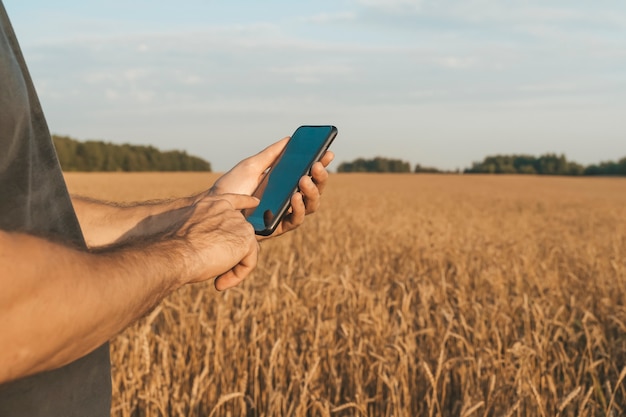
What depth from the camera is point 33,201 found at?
1133mm

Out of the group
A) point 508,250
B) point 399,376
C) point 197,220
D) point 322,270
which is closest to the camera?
point 197,220

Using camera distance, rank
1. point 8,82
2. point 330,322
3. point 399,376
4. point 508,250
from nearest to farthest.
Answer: point 8,82 < point 399,376 < point 330,322 < point 508,250

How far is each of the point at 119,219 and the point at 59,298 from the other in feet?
2.94

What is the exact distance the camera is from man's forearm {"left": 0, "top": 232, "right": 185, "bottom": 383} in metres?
0.84

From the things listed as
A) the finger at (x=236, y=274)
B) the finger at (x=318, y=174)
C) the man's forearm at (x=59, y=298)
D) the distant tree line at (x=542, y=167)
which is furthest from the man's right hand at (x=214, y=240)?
the distant tree line at (x=542, y=167)

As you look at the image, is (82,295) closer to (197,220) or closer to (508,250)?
(197,220)

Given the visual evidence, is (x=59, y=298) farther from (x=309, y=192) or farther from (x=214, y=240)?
(x=309, y=192)

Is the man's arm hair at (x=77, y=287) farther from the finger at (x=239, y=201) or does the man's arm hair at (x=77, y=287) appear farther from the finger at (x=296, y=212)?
the finger at (x=296, y=212)

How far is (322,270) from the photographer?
6402 millimetres

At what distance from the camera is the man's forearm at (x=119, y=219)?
5.62ft

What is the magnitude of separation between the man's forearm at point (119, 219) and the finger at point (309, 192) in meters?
0.28

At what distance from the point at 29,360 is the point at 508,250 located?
7648 millimetres

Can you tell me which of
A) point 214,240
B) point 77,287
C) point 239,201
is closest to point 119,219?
point 239,201

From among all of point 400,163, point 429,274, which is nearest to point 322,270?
point 429,274
